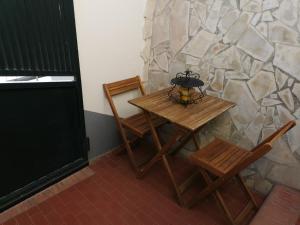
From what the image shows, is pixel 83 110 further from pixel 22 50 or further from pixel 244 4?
pixel 244 4

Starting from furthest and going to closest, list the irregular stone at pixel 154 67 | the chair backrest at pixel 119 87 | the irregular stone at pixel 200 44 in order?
the irregular stone at pixel 154 67
the chair backrest at pixel 119 87
the irregular stone at pixel 200 44

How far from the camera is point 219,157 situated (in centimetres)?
176

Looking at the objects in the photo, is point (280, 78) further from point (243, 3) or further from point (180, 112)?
point (180, 112)

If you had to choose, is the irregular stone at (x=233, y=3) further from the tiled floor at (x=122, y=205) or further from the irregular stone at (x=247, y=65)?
the tiled floor at (x=122, y=205)

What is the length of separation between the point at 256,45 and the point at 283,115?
0.57m

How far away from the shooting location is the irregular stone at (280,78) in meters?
1.66

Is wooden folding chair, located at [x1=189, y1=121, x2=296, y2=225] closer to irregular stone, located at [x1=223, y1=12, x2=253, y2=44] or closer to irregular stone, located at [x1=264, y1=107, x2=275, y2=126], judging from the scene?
irregular stone, located at [x1=264, y1=107, x2=275, y2=126]

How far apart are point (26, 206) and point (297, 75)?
7.54ft

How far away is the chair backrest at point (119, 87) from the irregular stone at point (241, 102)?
924 millimetres

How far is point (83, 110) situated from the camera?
6.82 feet

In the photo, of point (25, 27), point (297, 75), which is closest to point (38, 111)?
point (25, 27)

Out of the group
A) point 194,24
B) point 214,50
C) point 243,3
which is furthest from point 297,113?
point 194,24

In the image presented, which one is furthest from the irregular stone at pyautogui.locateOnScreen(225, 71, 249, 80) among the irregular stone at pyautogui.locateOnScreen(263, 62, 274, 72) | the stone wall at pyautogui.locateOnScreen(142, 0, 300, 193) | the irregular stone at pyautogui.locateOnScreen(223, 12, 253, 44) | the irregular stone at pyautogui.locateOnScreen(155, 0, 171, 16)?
the irregular stone at pyautogui.locateOnScreen(155, 0, 171, 16)

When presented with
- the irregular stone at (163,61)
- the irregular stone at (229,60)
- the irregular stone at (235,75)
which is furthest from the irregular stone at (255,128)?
the irregular stone at (163,61)
